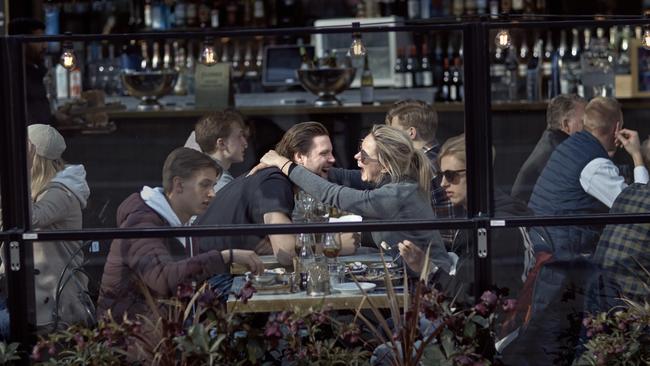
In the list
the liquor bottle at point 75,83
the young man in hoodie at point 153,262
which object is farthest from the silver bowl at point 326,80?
the young man in hoodie at point 153,262

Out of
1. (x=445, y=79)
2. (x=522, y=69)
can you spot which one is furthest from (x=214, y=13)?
(x=522, y=69)

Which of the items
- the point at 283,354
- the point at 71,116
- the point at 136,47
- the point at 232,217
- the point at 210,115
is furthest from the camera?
the point at 136,47

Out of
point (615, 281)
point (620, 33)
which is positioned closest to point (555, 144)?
point (615, 281)

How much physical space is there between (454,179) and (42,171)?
4.44 feet

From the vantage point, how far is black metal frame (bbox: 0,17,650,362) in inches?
152

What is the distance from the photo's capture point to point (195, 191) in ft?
13.5

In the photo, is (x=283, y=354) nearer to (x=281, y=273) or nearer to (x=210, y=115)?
(x=281, y=273)

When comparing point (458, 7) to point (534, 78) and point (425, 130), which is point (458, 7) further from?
point (425, 130)

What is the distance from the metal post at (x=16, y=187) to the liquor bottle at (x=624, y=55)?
5143 mm

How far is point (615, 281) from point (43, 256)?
5.97 feet

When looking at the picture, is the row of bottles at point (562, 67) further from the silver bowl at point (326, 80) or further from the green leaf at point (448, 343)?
the green leaf at point (448, 343)

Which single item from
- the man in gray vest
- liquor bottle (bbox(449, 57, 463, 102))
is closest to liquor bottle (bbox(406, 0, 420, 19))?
liquor bottle (bbox(449, 57, 463, 102))

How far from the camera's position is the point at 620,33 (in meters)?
9.03

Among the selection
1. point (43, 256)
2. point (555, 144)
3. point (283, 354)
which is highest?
point (555, 144)
